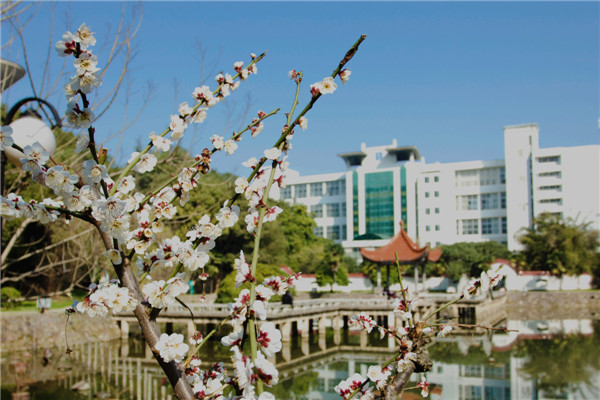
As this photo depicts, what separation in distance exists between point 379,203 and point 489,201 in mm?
10305

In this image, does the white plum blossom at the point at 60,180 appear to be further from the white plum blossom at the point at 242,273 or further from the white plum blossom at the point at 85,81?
the white plum blossom at the point at 242,273

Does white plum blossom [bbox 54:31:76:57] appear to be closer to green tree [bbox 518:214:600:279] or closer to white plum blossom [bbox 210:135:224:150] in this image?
white plum blossom [bbox 210:135:224:150]

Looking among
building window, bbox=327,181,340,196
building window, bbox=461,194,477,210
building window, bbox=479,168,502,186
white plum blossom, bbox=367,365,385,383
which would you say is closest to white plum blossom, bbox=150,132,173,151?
white plum blossom, bbox=367,365,385,383

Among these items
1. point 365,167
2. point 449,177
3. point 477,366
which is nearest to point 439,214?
point 449,177

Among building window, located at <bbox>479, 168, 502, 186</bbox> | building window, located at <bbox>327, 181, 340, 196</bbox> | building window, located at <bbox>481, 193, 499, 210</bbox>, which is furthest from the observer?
building window, located at <bbox>327, 181, 340, 196</bbox>

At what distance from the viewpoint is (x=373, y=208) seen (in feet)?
180

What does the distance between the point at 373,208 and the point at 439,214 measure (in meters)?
6.35

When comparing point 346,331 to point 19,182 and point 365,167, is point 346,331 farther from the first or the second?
point 365,167

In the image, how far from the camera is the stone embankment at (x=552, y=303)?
99.3ft

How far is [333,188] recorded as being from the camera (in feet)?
199

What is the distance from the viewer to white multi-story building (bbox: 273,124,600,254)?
48062mm

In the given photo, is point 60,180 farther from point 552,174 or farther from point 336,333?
point 552,174

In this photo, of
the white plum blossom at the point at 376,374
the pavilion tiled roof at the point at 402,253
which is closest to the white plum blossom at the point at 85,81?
the white plum blossom at the point at 376,374

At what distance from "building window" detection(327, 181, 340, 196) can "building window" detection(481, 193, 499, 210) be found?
15.0 m
